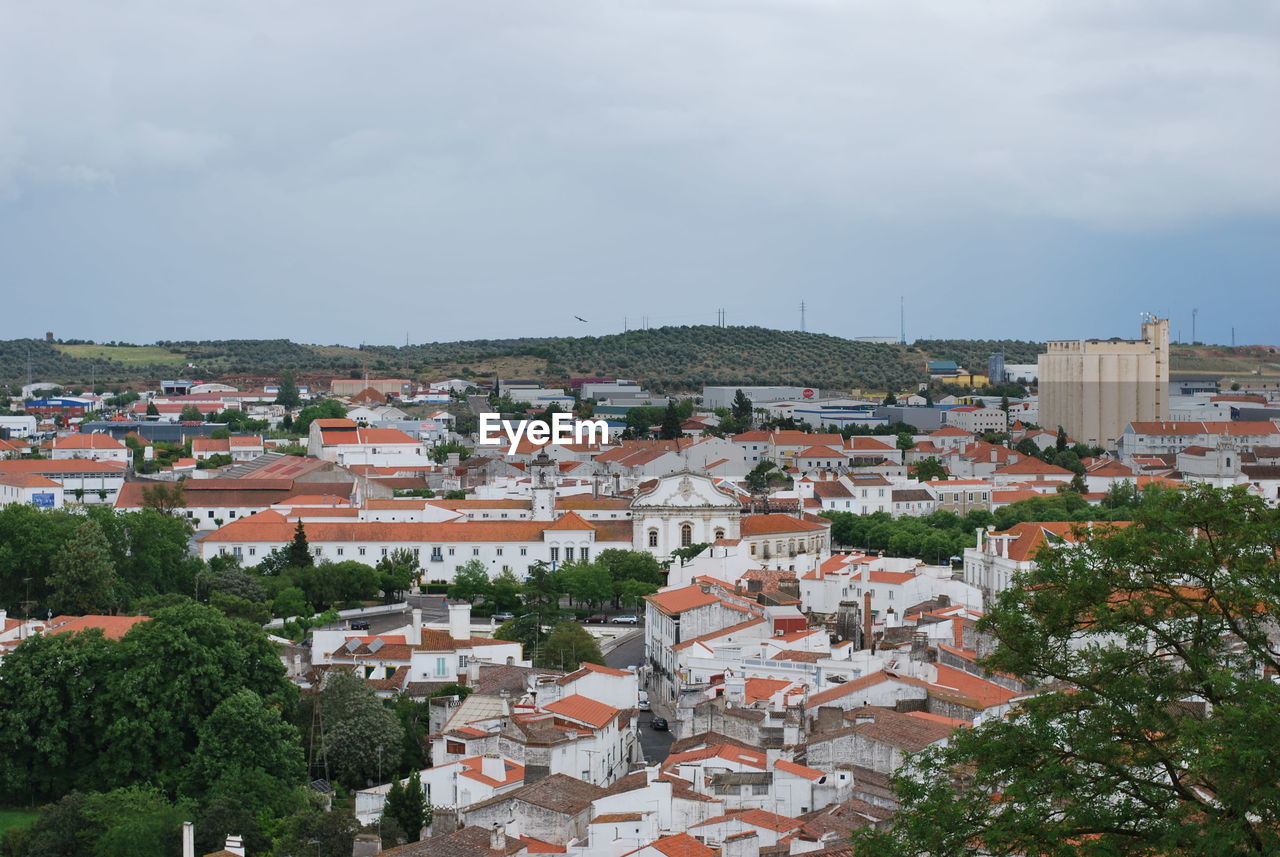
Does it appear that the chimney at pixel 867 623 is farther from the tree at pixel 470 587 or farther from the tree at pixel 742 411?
the tree at pixel 742 411

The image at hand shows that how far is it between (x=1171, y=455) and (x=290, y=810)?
69269 mm

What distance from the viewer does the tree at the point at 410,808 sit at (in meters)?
23.1

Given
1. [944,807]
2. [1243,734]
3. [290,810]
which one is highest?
[1243,734]

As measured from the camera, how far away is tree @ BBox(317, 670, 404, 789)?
28016 mm

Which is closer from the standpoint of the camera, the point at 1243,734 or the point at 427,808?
the point at 1243,734

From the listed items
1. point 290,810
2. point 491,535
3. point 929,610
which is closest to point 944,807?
point 290,810

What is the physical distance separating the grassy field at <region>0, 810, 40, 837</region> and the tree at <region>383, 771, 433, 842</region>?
20.9 ft

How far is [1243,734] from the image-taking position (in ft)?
34.1

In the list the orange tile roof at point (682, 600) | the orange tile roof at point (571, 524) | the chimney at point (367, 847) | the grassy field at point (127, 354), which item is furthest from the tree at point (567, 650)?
the grassy field at point (127, 354)

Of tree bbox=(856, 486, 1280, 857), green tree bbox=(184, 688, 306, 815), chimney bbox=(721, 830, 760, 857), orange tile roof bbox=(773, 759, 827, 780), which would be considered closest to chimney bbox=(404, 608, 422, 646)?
green tree bbox=(184, 688, 306, 815)

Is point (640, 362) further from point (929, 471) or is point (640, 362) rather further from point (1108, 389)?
point (929, 471)

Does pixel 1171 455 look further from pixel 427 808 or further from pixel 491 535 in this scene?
pixel 427 808

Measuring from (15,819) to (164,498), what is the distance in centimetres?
3307

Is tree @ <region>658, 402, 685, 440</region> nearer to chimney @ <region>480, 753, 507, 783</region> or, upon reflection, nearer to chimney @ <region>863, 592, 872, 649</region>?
chimney @ <region>863, 592, 872, 649</region>
